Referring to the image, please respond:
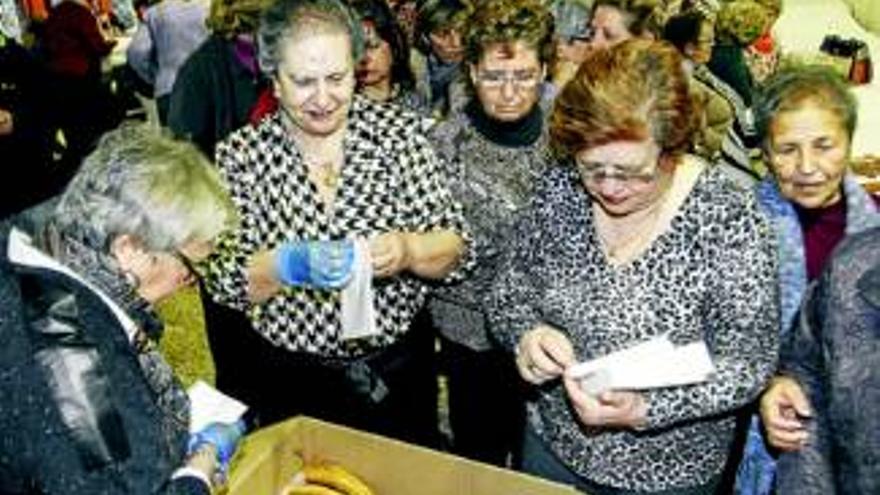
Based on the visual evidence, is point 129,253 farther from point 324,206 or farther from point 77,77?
point 77,77

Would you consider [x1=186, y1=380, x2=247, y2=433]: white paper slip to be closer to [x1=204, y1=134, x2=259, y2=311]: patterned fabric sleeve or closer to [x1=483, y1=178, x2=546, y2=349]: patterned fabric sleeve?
[x1=204, y1=134, x2=259, y2=311]: patterned fabric sleeve

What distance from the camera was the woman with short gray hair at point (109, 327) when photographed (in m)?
1.78

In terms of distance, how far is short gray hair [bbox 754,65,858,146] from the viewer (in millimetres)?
2635

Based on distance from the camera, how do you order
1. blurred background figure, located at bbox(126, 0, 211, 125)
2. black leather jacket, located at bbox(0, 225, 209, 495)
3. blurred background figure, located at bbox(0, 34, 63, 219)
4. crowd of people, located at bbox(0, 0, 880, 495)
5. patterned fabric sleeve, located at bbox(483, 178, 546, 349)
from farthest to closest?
blurred background figure, located at bbox(0, 34, 63, 219) → blurred background figure, located at bbox(126, 0, 211, 125) → patterned fabric sleeve, located at bbox(483, 178, 546, 349) → crowd of people, located at bbox(0, 0, 880, 495) → black leather jacket, located at bbox(0, 225, 209, 495)

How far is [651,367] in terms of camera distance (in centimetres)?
216

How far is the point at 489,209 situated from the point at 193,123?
150 centimetres

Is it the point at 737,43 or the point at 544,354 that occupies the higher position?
the point at 737,43

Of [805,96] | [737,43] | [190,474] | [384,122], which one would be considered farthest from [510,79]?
[737,43]

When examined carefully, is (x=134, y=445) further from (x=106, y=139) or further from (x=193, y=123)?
(x=193, y=123)

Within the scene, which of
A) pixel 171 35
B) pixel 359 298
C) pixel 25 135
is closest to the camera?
pixel 359 298

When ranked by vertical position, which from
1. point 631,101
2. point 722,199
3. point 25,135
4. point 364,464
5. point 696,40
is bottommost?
point 25,135

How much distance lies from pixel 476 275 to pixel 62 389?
1349 mm

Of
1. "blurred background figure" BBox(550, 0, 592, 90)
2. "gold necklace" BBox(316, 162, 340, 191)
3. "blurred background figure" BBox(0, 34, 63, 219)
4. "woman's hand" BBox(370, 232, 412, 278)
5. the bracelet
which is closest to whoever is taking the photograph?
the bracelet

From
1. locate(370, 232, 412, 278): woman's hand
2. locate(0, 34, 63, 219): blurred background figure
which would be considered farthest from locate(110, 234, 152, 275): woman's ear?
locate(0, 34, 63, 219): blurred background figure
